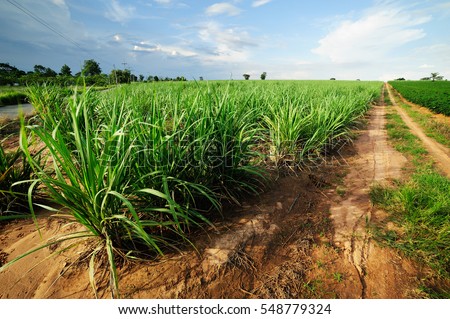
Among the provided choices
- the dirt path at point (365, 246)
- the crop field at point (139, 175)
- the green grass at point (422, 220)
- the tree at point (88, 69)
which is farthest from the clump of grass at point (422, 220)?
the tree at point (88, 69)

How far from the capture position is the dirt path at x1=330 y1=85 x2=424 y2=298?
57.4 inches

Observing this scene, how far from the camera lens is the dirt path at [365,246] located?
1.46 m

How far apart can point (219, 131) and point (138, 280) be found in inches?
51.1

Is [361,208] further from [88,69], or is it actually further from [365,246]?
[88,69]

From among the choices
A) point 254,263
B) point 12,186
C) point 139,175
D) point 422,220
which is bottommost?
point 254,263

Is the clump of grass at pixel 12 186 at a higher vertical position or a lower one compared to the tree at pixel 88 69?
lower

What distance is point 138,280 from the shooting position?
54.9 inches

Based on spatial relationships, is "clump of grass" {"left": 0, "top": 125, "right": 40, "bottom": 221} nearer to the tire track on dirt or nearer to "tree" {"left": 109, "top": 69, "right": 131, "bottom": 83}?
"tree" {"left": 109, "top": 69, "right": 131, "bottom": 83}

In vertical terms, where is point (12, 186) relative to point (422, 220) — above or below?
above

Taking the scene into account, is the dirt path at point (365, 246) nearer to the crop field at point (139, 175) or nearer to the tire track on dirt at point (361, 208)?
the tire track on dirt at point (361, 208)

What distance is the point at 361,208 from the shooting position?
86.9 inches

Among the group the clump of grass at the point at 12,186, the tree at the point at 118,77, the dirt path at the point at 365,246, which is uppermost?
the tree at the point at 118,77

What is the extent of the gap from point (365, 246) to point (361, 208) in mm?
555

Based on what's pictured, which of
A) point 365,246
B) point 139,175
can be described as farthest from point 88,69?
point 365,246
